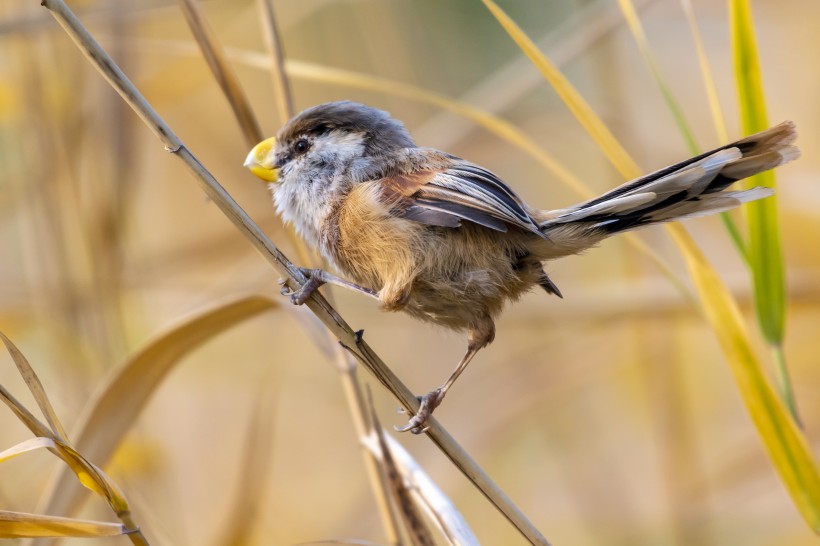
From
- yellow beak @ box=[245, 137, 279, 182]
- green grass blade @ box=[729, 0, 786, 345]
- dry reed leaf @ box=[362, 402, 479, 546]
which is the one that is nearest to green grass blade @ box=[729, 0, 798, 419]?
green grass blade @ box=[729, 0, 786, 345]

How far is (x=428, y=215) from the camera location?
6.56ft

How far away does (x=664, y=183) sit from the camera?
1.70 m

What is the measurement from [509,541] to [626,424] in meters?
1.02

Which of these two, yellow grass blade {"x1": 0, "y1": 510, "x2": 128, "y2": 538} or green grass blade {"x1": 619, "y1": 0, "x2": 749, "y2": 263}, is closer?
yellow grass blade {"x1": 0, "y1": 510, "x2": 128, "y2": 538}

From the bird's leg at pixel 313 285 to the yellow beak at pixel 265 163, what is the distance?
18.8 inches

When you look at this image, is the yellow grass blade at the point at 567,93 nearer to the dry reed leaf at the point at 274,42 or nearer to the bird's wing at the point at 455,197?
the bird's wing at the point at 455,197

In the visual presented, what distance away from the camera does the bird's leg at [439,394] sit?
6.13 feet

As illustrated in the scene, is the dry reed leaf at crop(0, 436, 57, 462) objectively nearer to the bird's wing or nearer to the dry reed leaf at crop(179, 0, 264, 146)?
the dry reed leaf at crop(179, 0, 264, 146)

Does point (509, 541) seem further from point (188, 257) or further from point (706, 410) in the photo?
point (188, 257)

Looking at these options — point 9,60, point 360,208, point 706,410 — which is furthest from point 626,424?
point 9,60

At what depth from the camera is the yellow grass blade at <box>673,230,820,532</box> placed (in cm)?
163

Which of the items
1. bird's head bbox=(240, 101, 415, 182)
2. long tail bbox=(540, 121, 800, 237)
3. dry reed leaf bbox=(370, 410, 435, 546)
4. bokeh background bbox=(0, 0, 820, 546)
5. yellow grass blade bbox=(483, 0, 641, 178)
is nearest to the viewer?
long tail bbox=(540, 121, 800, 237)

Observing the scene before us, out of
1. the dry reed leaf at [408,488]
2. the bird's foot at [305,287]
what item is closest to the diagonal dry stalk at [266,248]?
the bird's foot at [305,287]

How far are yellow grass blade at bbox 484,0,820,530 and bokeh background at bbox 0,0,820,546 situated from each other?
32.4 inches
